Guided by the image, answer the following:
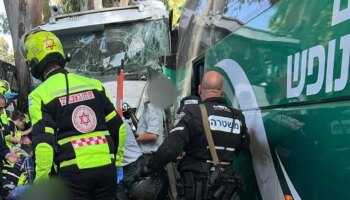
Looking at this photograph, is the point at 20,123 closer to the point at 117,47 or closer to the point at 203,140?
the point at 117,47

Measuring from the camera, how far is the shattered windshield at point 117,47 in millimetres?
9789

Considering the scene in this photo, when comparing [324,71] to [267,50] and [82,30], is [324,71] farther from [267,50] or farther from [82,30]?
[82,30]

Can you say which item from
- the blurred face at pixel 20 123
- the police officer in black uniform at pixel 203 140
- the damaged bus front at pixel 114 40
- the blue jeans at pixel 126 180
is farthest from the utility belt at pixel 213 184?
the blurred face at pixel 20 123

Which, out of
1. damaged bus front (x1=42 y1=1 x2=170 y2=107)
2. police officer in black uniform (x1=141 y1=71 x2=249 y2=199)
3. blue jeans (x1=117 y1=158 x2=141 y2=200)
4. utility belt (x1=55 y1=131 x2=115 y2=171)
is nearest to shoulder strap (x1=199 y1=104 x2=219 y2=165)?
police officer in black uniform (x1=141 y1=71 x2=249 y2=199)

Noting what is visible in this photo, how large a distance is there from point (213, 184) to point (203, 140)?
332mm

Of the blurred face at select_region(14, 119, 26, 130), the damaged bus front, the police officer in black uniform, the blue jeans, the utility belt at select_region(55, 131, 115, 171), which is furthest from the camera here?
the blurred face at select_region(14, 119, 26, 130)

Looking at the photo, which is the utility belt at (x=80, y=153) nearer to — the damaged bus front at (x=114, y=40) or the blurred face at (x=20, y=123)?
the damaged bus front at (x=114, y=40)

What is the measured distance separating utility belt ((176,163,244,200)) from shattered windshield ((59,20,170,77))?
631 centimetres

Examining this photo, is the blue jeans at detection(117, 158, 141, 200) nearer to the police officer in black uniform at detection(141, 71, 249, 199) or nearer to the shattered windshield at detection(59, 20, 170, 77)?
the police officer in black uniform at detection(141, 71, 249, 199)

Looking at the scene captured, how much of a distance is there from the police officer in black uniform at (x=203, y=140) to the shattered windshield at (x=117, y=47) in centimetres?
627

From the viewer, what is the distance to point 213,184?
11.3ft

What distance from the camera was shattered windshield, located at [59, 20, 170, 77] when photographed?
32.1ft

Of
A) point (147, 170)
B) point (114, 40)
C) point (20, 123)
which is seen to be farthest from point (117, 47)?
point (147, 170)

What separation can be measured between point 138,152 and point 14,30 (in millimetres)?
10659
